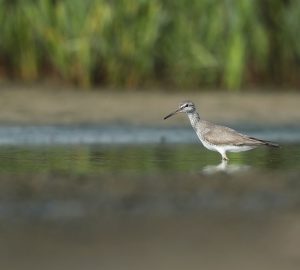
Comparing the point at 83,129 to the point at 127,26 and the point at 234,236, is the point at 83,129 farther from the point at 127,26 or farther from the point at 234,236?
the point at 234,236

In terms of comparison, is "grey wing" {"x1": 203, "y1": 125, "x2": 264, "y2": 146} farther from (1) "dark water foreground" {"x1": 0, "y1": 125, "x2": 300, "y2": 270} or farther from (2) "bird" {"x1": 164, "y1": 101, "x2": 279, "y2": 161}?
(1) "dark water foreground" {"x1": 0, "y1": 125, "x2": 300, "y2": 270}

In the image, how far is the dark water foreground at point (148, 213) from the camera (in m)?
5.73

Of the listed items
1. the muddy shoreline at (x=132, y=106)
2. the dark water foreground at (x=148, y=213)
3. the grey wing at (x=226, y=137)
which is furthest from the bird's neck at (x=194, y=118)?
the muddy shoreline at (x=132, y=106)

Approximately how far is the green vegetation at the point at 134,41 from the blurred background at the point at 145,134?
2 centimetres

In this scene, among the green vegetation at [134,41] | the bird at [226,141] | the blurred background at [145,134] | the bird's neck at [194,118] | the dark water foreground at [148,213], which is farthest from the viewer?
the green vegetation at [134,41]

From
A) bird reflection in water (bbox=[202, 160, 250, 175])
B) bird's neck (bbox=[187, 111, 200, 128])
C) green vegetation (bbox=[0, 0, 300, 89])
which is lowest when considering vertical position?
bird reflection in water (bbox=[202, 160, 250, 175])

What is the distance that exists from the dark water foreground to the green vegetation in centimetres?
446

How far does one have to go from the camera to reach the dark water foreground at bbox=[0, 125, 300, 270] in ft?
18.8

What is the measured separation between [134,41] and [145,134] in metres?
2.82

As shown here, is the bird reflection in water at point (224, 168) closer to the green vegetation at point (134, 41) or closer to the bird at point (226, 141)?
the bird at point (226, 141)

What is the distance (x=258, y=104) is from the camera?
13.9 m

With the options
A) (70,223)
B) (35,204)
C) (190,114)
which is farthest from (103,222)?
(190,114)

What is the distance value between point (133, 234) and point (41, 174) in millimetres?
2074

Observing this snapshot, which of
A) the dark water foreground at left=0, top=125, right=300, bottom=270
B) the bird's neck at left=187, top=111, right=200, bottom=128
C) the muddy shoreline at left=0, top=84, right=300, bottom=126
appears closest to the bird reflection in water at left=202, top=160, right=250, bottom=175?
the dark water foreground at left=0, top=125, right=300, bottom=270
